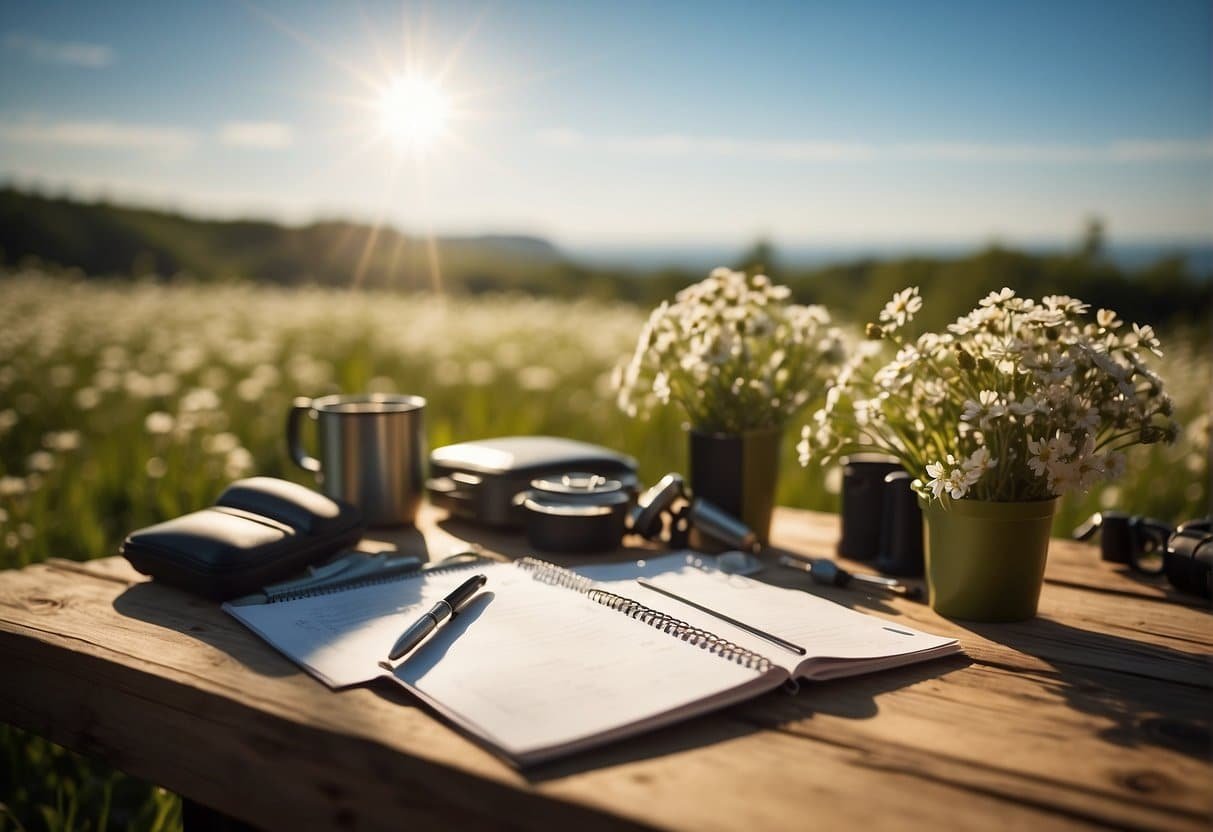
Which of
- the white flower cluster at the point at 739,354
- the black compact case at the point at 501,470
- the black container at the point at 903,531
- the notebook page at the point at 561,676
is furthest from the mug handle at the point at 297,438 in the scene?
the black container at the point at 903,531

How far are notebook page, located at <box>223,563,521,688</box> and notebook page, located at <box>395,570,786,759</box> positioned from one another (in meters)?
0.07

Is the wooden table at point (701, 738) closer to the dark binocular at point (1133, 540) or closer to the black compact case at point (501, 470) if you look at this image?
the dark binocular at point (1133, 540)

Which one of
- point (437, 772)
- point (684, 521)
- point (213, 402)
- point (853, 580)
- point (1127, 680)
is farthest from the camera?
point (213, 402)

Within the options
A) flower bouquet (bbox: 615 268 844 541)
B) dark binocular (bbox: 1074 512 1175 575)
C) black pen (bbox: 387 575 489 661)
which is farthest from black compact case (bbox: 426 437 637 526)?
dark binocular (bbox: 1074 512 1175 575)

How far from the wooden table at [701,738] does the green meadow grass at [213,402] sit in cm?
43

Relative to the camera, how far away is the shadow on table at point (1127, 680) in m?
0.90

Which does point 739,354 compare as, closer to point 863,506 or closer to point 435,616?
point 863,506

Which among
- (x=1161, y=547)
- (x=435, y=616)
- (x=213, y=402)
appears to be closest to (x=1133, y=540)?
(x=1161, y=547)

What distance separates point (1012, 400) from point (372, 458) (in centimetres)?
117

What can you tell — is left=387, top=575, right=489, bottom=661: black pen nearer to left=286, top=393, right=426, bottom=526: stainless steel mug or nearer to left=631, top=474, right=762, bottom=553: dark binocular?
left=631, top=474, right=762, bottom=553: dark binocular

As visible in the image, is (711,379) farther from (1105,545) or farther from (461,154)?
(461,154)

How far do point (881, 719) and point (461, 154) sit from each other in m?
3.40

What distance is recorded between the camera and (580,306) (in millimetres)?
7383

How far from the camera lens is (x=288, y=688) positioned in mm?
975
